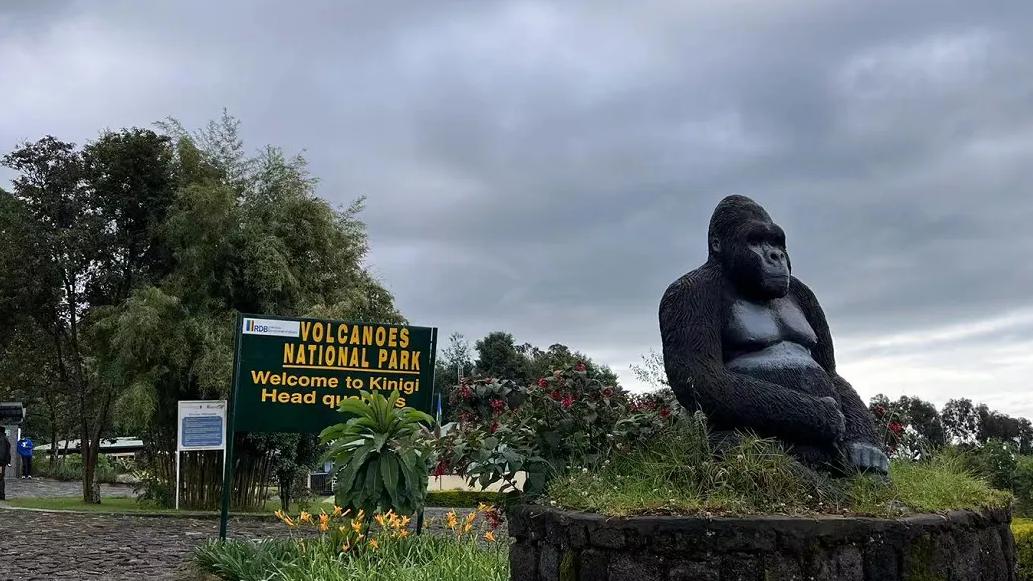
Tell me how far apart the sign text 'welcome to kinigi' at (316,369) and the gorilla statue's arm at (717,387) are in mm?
4006

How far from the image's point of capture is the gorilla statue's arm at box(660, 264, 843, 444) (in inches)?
172

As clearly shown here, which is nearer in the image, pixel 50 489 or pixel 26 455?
pixel 50 489

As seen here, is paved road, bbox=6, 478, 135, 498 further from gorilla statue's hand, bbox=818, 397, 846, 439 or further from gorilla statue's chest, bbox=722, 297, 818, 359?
gorilla statue's hand, bbox=818, 397, 846, 439

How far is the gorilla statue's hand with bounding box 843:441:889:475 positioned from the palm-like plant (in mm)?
2785

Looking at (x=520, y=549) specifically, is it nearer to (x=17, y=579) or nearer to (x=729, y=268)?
(x=729, y=268)

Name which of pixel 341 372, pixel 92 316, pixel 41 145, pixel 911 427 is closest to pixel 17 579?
pixel 341 372

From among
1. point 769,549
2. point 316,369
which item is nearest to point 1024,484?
point 316,369

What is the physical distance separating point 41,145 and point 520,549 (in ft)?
47.2

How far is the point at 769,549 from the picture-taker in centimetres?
359

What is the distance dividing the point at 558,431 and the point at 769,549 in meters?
1.53

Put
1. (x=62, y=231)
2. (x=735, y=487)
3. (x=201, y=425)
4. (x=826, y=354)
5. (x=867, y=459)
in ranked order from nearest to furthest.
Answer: (x=735, y=487) → (x=867, y=459) → (x=826, y=354) → (x=201, y=425) → (x=62, y=231)

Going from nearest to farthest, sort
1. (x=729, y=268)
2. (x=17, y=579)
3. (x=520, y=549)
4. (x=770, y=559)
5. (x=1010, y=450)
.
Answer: (x=770, y=559) < (x=520, y=549) < (x=729, y=268) < (x=17, y=579) < (x=1010, y=450)

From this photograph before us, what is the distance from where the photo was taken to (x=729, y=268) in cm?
486

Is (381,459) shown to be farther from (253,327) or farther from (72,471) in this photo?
(72,471)
